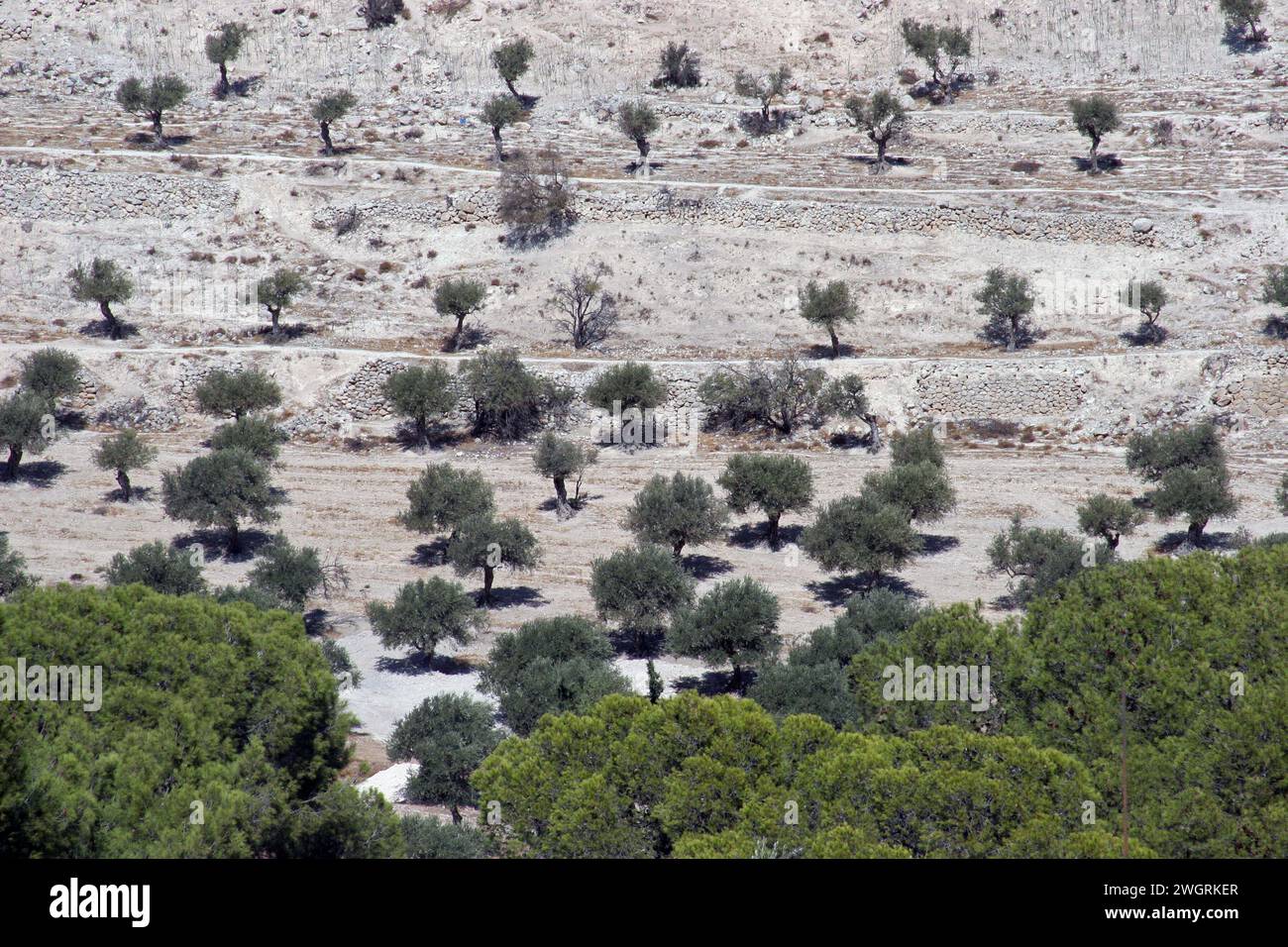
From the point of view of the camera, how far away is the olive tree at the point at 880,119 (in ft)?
297

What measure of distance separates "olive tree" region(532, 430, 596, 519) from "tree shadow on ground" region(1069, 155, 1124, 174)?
45.0 meters

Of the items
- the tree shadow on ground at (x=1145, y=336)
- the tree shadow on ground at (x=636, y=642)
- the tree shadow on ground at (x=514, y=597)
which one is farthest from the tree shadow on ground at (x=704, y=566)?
the tree shadow on ground at (x=1145, y=336)

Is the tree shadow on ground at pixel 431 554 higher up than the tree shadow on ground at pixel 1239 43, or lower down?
lower down

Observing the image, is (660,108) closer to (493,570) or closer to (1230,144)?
(1230,144)

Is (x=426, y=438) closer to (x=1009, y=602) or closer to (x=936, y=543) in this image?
(x=936, y=543)

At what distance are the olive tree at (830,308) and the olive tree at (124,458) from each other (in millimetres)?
35448

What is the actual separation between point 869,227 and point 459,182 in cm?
2660

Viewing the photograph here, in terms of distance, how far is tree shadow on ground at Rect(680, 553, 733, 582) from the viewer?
190ft

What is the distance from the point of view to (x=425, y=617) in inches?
1945

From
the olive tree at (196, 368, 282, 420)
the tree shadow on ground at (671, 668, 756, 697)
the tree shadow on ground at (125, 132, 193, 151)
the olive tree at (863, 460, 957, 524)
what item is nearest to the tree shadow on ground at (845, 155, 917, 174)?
the olive tree at (863, 460, 957, 524)

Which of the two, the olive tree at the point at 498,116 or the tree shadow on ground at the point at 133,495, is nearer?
the tree shadow on ground at the point at 133,495

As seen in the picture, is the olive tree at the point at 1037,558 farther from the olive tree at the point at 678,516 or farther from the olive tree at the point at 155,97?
the olive tree at the point at 155,97

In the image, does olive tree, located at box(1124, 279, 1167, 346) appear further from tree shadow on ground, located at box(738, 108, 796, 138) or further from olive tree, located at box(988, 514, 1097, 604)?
tree shadow on ground, located at box(738, 108, 796, 138)

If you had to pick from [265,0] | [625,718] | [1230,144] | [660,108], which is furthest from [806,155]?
[625,718]
